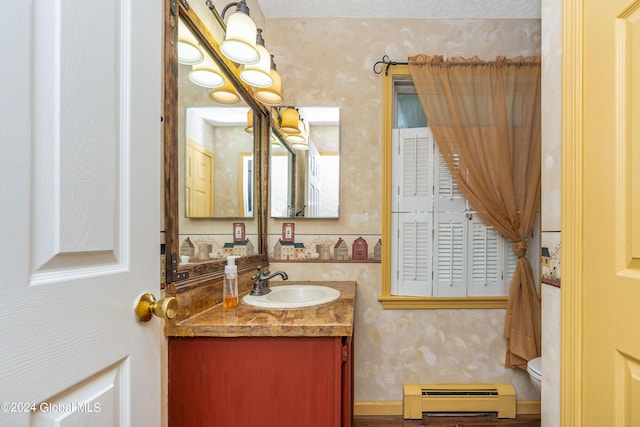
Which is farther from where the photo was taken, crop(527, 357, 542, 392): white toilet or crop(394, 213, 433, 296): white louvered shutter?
crop(394, 213, 433, 296): white louvered shutter

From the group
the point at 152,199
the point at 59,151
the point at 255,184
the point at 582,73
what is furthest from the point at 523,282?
the point at 59,151

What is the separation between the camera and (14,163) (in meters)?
0.39

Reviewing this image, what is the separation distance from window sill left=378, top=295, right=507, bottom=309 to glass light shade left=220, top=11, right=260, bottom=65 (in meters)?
1.61

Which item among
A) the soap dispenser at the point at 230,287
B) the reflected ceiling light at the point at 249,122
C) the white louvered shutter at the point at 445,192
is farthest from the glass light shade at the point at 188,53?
the white louvered shutter at the point at 445,192

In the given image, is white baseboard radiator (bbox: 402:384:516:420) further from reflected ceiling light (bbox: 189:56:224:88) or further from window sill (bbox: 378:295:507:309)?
reflected ceiling light (bbox: 189:56:224:88)

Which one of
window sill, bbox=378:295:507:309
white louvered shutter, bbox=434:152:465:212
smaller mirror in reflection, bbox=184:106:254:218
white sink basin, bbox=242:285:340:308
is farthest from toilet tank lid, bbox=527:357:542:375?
smaller mirror in reflection, bbox=184:106:254:218

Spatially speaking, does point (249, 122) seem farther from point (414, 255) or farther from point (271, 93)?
point (414, 255)

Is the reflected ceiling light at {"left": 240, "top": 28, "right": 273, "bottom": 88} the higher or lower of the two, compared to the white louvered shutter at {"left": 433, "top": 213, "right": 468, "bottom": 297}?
higher

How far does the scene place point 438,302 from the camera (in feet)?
6.48

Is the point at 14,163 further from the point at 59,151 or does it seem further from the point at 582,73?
the point at 582,73

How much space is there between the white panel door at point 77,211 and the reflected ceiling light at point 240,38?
0.63 metres

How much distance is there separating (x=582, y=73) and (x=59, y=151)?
119cm

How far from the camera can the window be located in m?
1.98

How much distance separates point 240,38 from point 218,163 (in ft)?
1.78
